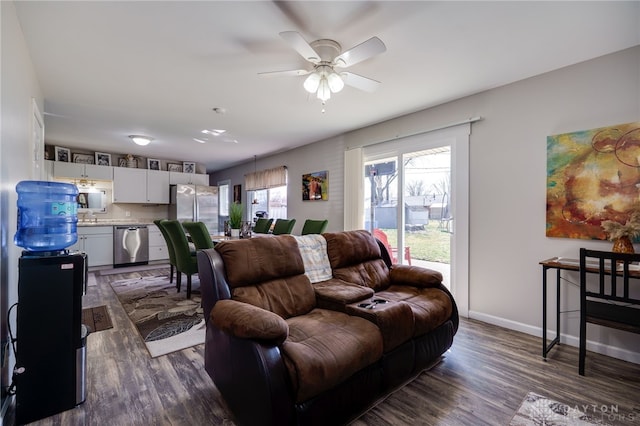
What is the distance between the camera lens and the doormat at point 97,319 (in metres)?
2.98

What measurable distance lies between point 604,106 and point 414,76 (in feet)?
5.21

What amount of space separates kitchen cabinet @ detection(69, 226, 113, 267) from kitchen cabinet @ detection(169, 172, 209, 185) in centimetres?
168

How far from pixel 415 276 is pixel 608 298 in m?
1.29

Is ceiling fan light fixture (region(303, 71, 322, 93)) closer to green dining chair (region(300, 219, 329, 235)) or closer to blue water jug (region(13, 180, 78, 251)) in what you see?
blue water jug (region(13, 180, 78, 251))

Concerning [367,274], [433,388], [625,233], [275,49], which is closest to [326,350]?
[433,388]

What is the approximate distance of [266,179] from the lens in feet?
21.7

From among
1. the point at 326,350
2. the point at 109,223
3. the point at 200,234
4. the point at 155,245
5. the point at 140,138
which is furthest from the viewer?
the point at 155,245

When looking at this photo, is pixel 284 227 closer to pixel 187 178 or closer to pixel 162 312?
pixel 162 312

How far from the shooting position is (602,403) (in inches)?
71.9

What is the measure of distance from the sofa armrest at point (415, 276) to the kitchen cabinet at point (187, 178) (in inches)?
232

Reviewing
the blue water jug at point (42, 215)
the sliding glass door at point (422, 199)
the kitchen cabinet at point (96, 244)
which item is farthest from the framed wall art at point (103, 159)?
the sliding glass door at point (422, 199)

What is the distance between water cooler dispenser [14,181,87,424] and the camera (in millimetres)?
1647

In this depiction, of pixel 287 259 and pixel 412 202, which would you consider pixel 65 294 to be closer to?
pixel 287 259

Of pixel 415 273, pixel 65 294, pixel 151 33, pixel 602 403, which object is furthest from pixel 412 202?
pixel 65 294
